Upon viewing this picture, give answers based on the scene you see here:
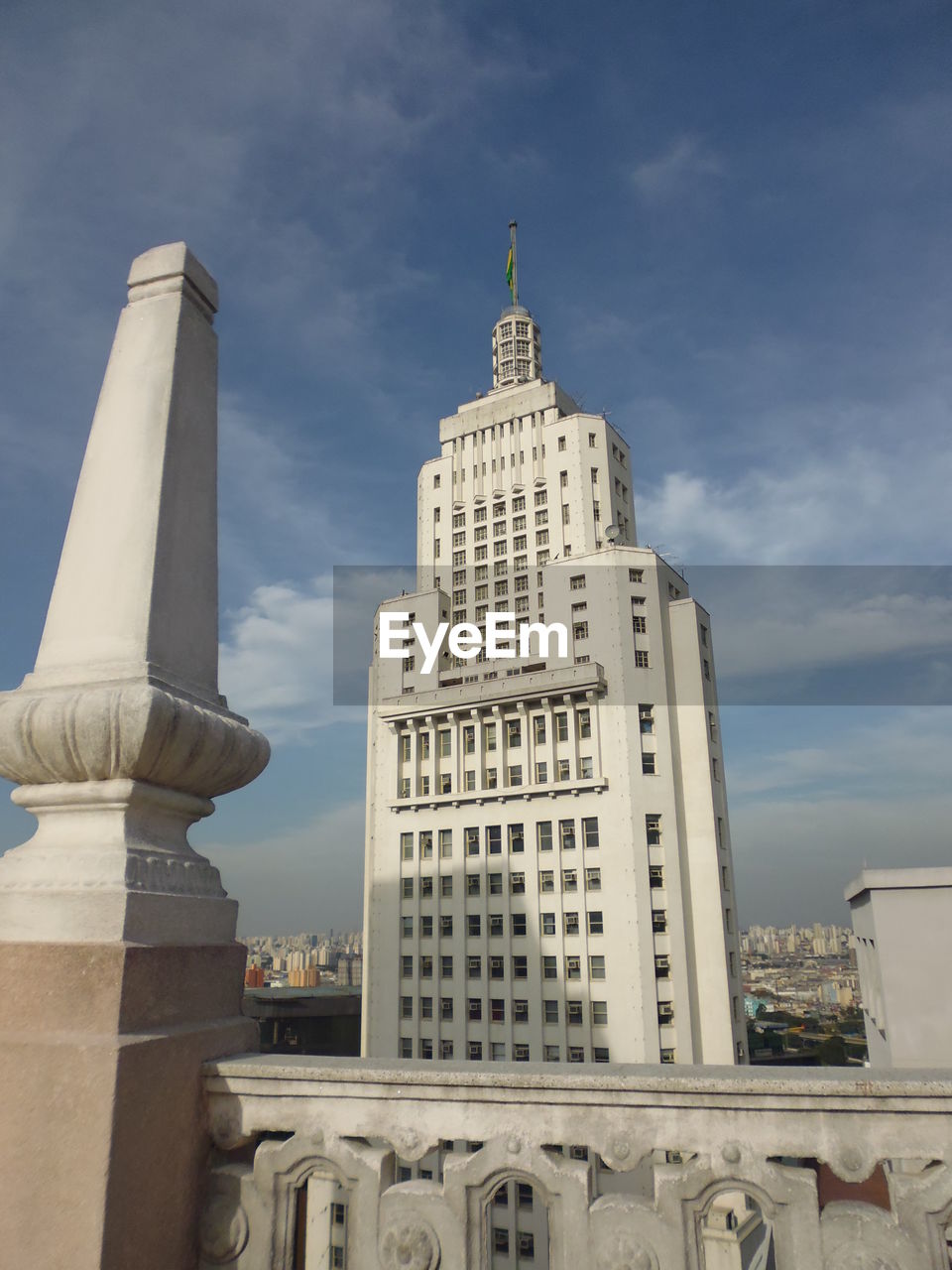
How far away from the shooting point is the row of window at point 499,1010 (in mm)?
46478

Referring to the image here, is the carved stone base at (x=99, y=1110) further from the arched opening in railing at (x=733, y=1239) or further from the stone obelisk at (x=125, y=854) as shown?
the arched opening in railing at (x=733, y=1239)

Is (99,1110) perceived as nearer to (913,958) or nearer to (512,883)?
(913,958)

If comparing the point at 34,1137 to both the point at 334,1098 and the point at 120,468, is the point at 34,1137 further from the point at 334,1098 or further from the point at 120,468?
the point at 120,468

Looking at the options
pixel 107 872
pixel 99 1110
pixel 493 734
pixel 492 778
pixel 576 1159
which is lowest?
pixel 576 1159

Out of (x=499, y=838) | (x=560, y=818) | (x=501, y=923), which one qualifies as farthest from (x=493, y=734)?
(x=501, y=923)

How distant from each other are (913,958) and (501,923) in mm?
29273

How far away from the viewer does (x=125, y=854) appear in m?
3.35

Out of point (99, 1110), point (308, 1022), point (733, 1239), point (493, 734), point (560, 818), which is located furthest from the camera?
point (308, 1022)

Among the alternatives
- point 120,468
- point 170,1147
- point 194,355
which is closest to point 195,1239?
point 170,1147

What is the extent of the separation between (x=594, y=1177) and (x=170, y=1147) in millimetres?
1662

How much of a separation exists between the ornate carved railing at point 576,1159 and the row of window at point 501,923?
1867 inches

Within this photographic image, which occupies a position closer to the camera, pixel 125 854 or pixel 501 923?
pixel 125 854

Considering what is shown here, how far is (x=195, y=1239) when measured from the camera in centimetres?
328

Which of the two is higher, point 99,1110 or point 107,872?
point 107,872
